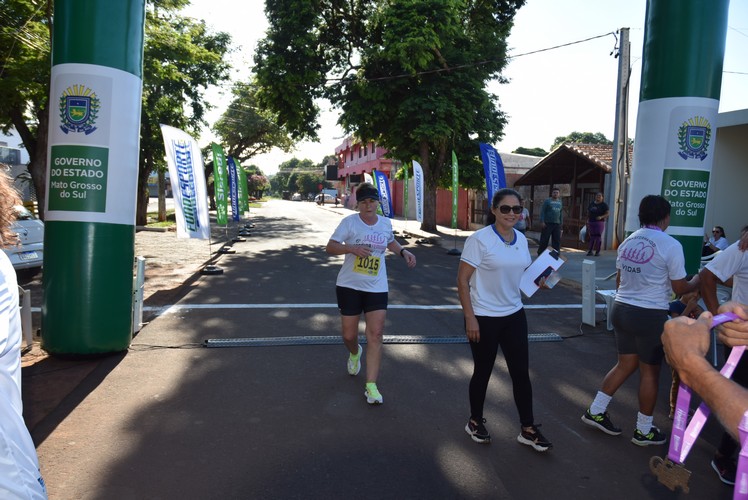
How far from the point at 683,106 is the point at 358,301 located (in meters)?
4.45

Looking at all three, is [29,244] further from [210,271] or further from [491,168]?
[491,168]

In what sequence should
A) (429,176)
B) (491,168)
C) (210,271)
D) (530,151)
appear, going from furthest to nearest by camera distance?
(530,151) < (429,176) < (491,168) < (210,271)

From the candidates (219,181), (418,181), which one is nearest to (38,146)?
(219,181)

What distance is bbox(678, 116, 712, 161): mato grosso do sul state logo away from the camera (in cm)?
608

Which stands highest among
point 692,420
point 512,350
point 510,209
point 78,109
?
point 78,109

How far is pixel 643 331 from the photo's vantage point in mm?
3844

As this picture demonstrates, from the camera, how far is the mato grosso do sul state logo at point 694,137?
608 cm

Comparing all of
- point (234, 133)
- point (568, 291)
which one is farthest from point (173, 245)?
point (234, 133)

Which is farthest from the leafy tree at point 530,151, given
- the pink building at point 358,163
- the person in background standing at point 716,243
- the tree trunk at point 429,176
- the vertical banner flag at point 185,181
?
the vertical banner flag at point 185,181

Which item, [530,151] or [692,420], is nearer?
[692,420]

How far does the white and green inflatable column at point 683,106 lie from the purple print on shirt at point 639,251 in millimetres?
2669

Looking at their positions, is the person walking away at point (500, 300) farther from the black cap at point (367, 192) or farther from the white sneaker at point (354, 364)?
the white sneaker at point (354, 364)

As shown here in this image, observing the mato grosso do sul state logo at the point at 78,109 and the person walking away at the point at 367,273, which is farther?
the mato grosso do sul state logo at the point at 78,109

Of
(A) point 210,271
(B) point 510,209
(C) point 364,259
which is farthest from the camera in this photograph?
(A) point 210,271
